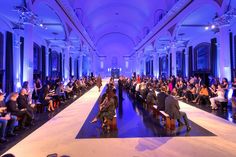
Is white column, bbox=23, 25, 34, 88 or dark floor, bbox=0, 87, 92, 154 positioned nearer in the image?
dark floor, bbox=0, 87, 92, 154

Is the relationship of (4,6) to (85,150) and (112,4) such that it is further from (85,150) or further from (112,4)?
(112,4)

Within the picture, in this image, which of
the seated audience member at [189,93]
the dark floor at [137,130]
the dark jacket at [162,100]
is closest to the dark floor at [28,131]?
the dark floor at [137,130]

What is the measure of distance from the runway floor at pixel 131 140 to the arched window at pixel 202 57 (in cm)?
1628

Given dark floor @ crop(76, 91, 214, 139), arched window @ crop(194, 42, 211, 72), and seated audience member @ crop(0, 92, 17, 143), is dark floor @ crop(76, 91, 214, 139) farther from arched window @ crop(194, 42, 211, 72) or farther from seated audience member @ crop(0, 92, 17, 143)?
arched window @ crop(194, 42, 211, 72)

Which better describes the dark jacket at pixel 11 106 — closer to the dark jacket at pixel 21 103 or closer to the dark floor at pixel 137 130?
the dark jacket at pixel 21 103

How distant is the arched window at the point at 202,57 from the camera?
23467 mm

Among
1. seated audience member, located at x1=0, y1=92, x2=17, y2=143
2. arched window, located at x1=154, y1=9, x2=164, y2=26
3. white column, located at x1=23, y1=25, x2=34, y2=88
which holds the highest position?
arched window, located at x1=154, y1=9, x2=164, y2=26

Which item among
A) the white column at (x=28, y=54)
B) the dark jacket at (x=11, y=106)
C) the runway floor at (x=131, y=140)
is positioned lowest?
the runway floor at (x=131, y=140)

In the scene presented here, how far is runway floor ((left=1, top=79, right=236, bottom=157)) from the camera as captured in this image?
5.20 m

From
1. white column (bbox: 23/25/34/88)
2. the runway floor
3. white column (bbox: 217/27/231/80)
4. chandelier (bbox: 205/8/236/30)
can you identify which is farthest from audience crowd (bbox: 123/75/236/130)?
white column (bbox: 23/25/34/88)

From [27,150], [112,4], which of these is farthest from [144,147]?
[112,4]

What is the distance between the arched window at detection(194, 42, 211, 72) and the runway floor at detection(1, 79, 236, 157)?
16.3 m

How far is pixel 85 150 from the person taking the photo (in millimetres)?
5391

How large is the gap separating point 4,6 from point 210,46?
18.0 m
